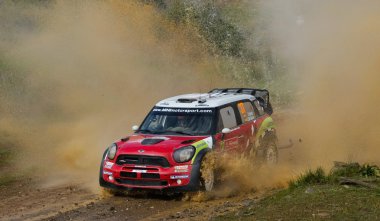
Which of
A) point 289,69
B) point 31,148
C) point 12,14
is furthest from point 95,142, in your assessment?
point 289,69

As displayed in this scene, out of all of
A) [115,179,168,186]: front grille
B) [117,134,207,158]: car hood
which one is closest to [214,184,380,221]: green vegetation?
[115,179,168,186]: front grille

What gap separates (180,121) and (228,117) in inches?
39.2

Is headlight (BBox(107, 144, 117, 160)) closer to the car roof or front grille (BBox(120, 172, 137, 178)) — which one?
front grille (BBox(120, 172, 137, 178))

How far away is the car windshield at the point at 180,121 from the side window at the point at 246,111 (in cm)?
105

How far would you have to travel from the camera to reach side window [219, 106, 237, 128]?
39.1 feet

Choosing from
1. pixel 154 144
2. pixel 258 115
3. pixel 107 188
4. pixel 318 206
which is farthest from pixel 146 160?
pixel 258 115

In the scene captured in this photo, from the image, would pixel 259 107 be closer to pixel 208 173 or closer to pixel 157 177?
pixel 208 173

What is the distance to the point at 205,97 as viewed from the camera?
12.6 metres

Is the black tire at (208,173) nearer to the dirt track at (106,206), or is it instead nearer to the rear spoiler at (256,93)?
the dirt track at (106,206)

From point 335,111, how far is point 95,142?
23.0 ft

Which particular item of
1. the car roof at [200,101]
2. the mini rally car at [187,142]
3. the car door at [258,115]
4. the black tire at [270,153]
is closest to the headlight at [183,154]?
the mini rally car at [187,142]

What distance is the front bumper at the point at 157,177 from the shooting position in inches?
408

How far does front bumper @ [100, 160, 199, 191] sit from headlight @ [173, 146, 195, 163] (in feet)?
0.36

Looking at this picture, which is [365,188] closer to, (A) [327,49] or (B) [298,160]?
(B) [298,160]
